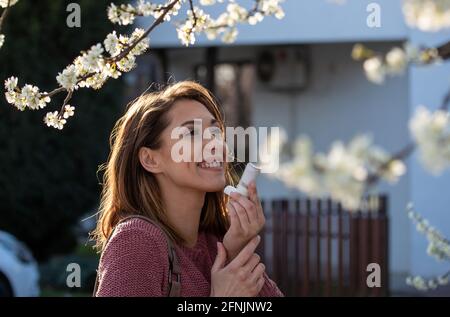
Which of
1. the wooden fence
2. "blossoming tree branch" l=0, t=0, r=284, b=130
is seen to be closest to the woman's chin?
"blossoming tree branch" l=0, t=0, r=284, b=130

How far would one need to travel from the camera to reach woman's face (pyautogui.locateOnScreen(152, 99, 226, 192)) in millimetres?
2625

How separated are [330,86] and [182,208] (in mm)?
8998

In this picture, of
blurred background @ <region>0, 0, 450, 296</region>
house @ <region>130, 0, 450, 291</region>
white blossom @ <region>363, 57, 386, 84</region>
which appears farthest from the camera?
house @ <region>130, 0, 450, 291</region>

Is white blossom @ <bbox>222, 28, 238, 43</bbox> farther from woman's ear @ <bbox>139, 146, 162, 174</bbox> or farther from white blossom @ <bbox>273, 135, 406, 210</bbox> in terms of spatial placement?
white blossom @ <bbox>273, 135, 406, 210</bbox>

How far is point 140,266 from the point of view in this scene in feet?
7.70

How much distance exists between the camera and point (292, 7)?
10391 mm

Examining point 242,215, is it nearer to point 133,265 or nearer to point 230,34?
point 133,265

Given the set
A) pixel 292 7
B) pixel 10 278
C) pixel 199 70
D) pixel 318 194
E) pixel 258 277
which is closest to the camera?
pixel 318 194

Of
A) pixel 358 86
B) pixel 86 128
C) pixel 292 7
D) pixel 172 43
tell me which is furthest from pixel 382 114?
pixel 86 128

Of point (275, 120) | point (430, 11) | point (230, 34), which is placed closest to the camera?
point (430, 11)

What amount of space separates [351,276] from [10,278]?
313 cm

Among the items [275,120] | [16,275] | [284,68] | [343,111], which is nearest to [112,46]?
[16,275]

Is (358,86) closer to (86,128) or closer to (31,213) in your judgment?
(86,128)

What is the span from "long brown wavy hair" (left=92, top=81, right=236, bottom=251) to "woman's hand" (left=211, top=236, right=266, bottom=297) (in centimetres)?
26
